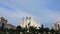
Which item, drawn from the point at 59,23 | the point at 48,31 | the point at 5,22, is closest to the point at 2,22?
the point at 5,22

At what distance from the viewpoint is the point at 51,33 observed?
27438 millimetres

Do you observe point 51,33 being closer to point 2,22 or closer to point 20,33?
point 20,33

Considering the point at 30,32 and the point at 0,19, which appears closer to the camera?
the point at 30,32

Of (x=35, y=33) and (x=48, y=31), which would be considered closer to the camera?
(x=35, y=33)

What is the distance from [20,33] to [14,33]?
1.04m

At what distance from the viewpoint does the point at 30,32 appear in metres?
26.1

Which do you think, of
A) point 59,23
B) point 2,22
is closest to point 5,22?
point 2,22

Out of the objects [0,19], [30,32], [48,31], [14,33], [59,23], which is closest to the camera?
[14,33]

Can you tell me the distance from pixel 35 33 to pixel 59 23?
31.0 meters

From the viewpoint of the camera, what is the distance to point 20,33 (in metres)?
24.8

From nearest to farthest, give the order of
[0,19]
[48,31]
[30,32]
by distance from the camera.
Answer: [30,32] < [48,31] < [0,19]

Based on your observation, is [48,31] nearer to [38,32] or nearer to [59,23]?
[38,32]


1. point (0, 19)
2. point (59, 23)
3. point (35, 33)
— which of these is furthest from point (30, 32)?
point (59, 23)

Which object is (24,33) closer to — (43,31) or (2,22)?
(43,31)
